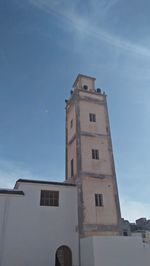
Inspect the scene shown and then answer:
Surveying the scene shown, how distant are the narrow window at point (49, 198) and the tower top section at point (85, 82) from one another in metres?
11.9

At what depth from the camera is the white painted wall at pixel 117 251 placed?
13945 millimetres

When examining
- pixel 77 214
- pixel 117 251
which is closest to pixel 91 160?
pixel 77 214

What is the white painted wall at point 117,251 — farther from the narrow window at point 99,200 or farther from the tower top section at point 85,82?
the tower top section at point 85,82

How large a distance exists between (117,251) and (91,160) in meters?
7.57

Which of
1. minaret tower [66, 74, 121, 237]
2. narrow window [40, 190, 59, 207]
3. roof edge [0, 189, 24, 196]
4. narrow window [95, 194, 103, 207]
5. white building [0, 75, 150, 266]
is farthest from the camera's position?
narrow window [95, 194, 103, 207]

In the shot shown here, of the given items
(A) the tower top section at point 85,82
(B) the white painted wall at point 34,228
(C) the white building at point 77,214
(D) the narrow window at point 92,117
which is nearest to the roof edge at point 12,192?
(C) the white building at point 77,214

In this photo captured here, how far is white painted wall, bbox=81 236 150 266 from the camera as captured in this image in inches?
549

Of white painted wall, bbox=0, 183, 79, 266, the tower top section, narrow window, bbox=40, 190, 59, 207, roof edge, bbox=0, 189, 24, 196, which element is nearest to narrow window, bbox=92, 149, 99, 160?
white painted wall, bbox=0, 183, 79, 266

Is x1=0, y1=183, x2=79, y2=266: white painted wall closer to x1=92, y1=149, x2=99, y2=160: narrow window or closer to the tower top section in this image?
x1=92, y1=149, x2=99, y2=160: narrow window

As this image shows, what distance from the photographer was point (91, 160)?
19547mm

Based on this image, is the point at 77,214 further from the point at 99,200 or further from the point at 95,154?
the point at 95,154

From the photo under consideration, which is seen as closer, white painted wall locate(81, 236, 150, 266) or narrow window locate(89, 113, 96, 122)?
white painted wall locate(81, 236, 150, 266)

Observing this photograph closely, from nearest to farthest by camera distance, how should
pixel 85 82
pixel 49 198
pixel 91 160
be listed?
pixel 49 198, pixel 91 160, pixel 85 82

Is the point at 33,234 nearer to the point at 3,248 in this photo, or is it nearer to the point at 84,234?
the point at 3,248
